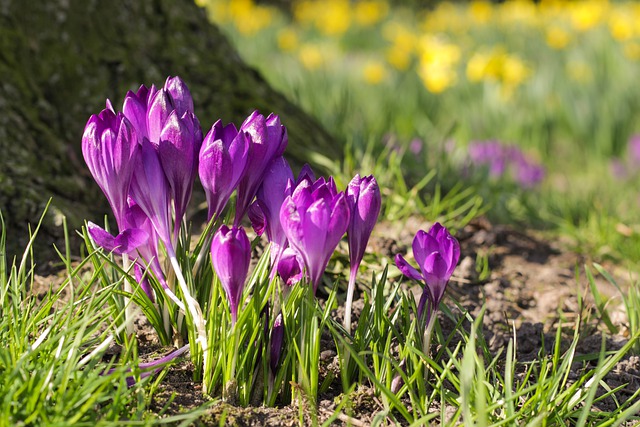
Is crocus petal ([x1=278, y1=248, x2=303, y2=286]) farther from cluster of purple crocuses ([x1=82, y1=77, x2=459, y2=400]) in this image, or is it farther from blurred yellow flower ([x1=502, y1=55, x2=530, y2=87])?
blurred yellow flower ([x1=502, y1=55, x2=530, y2=87])

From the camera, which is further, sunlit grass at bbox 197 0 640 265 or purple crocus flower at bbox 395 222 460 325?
sunlit grass at bbox 197 0 640 265

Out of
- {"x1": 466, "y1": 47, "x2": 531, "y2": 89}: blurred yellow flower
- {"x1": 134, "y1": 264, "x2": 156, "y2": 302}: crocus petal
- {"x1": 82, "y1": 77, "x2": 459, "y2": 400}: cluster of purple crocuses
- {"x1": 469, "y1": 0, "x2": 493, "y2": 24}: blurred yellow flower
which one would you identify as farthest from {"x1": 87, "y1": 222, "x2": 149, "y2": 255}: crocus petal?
{"x1": 469, "y1": 0, "x2": 493, "y2": 24}: blurred yellow flower

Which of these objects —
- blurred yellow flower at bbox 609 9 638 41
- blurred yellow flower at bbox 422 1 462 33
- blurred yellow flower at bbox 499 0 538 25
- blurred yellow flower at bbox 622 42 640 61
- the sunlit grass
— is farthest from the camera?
blurred yellow flower at bbox 422 1 462 33

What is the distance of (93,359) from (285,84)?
10.4 ft

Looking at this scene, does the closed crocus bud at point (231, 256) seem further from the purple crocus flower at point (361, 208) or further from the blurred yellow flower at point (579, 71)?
the blurred yellow flower at point (579, 71)

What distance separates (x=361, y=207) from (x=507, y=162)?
2.73m

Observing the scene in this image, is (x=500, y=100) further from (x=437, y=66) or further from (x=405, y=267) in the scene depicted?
(x=405, y=267)

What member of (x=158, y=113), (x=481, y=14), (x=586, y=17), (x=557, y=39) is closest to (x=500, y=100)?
(x=557, y=39)

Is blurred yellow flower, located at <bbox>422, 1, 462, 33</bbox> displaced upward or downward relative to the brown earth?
upward

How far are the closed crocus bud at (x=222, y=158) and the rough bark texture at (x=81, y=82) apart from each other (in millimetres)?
796

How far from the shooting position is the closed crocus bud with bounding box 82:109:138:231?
1.15 meters

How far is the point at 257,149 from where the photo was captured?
1208mm

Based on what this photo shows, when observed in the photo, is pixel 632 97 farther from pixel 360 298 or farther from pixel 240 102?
pixel 360 298

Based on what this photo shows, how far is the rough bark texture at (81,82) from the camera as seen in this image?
193 cm
